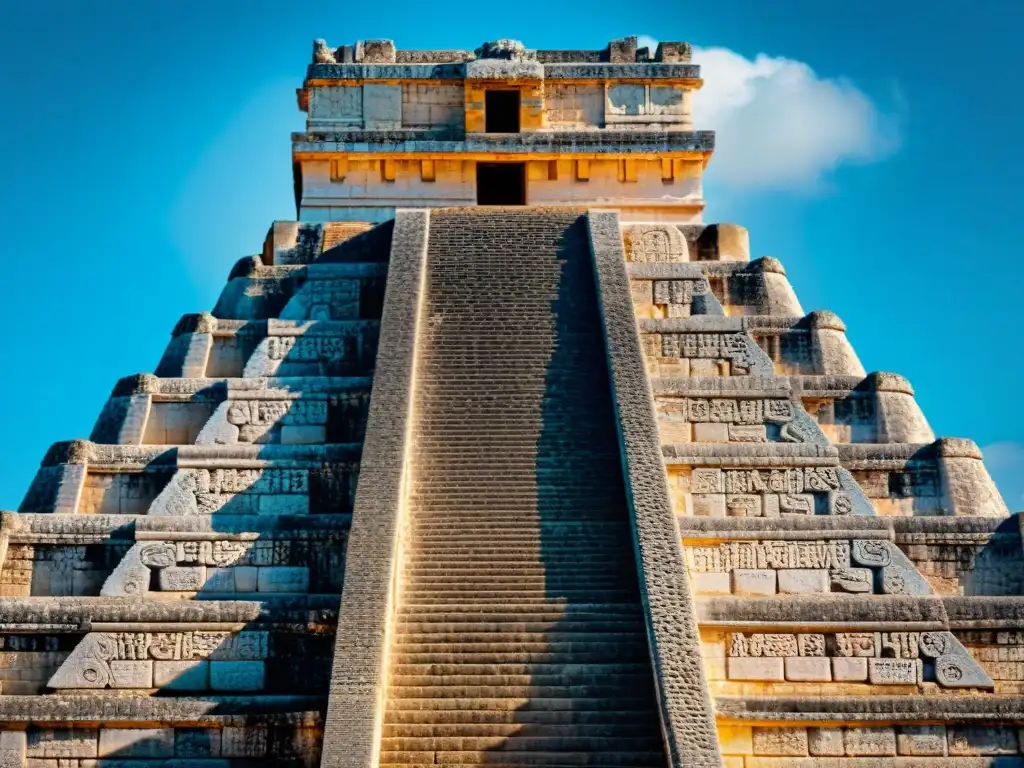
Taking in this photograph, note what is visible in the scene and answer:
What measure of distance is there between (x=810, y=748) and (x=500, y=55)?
14477mm

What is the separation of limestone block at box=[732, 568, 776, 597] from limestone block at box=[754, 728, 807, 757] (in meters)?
1.84

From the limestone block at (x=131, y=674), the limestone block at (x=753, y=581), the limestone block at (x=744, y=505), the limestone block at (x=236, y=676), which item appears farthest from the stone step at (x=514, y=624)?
the limestone block at (x=744, y=505)

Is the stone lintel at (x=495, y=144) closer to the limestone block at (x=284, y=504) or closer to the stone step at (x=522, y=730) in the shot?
the limestone block at (x=284, y=504)

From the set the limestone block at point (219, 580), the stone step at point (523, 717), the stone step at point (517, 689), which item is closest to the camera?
the stone step at point (523, 717)

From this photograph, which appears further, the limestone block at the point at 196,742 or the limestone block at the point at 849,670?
the limestone block at the point at 849,670

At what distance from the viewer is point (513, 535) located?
585 inches

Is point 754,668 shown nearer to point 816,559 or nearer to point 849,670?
point 849,670

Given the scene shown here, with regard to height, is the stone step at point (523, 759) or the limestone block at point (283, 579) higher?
the limestone block at point (283, 579)

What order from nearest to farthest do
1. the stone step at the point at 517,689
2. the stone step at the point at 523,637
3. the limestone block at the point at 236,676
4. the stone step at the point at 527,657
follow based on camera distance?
the stone step at the point at 517,689
the stone step at the point at 527,657
the stone step at the point at 523,637
the limestone block at the point at 236,676

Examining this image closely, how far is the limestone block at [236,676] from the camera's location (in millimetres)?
14180

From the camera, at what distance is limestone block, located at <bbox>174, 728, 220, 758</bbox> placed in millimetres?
13469

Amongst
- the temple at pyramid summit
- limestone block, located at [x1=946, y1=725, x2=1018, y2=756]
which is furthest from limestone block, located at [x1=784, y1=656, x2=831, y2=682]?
limestone block, located at [x1=946, y1=725, x2=1018, y2=756]

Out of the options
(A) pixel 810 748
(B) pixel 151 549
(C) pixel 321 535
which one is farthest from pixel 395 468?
(A) pixel 810 748

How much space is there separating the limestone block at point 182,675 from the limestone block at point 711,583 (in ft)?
16.9
